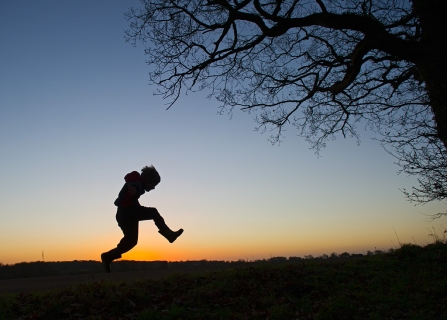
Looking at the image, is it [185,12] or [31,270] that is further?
[31,270]

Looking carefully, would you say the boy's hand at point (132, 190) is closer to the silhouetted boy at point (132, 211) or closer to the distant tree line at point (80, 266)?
the silhouetted boy at point (132, 211)

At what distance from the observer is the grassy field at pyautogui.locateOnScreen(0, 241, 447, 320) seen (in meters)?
6.68

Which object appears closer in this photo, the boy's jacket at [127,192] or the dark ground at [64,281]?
the boy's jacket at [127,192]

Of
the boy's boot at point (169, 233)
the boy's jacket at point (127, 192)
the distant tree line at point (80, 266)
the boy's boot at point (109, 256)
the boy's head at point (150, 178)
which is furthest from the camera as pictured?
the distant tree line at point (80, 266)

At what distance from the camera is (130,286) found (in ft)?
25.7

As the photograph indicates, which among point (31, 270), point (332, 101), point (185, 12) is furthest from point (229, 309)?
point (31, 270)

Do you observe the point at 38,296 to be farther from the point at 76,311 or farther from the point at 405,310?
the point at 405,310

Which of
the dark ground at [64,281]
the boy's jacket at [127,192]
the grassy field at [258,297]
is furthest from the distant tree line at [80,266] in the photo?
the boy's jacket at [127,192]

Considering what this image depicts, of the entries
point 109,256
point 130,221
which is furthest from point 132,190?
point 109,256

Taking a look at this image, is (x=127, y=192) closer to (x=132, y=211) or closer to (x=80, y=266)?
(x=132, y=211)

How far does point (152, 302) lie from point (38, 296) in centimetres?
204

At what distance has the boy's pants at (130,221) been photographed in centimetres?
689

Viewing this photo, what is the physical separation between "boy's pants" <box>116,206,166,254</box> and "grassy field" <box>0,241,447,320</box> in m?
0.92

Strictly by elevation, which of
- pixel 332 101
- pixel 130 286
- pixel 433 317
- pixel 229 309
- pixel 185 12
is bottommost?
pixel 433 317
